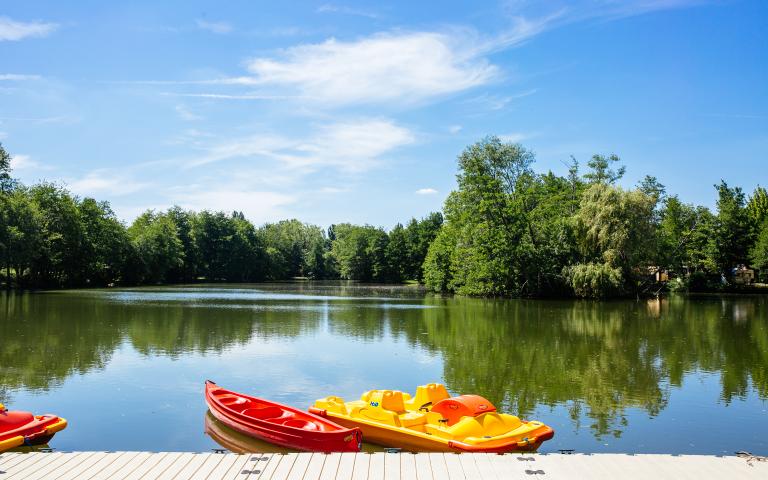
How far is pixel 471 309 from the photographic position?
40.1 metres

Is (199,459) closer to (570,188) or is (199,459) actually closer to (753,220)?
(570,188)

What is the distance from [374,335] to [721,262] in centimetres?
5390

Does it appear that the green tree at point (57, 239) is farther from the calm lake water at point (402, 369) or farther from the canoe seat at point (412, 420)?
the canoe seat at point (412, 420)

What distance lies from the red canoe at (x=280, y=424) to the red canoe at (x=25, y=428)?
2738 mm

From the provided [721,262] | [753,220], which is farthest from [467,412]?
[753,220]

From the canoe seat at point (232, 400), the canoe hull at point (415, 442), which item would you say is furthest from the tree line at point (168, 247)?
the canoe hull at point (415, 442)

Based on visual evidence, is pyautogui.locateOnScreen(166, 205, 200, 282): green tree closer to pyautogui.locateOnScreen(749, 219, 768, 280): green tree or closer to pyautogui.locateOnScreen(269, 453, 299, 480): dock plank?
pyautogui.locateOnScreen(749, 219, 768, 280): green tree

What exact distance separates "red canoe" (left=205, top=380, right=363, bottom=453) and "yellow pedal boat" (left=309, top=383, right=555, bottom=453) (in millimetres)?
692

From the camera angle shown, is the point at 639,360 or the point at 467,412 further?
the point at 639,360

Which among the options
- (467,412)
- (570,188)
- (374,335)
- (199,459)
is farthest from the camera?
(570,188)

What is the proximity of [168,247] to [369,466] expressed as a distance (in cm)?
8065

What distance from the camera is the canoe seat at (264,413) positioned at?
11137 mm

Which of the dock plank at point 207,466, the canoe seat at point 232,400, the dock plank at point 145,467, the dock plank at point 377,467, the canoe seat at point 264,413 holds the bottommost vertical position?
the canoe seat at point 264,413

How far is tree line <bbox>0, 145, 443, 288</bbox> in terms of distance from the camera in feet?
196
